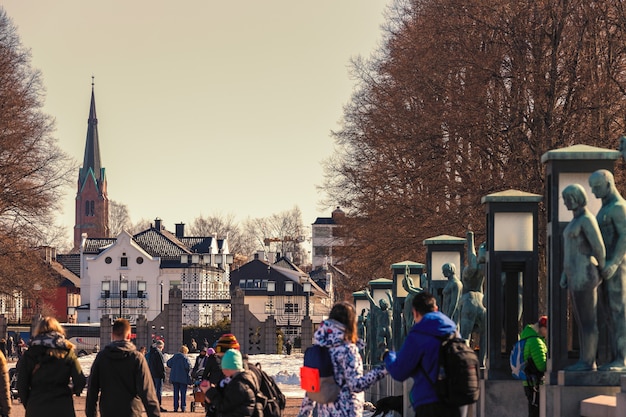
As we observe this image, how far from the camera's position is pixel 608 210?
14.4 metres

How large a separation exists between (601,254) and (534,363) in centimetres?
262

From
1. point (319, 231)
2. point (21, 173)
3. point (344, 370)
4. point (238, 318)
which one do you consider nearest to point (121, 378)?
point (344, 370)

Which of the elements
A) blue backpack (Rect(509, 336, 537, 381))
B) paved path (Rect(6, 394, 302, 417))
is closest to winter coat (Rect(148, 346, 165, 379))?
paved path (Rect(6, 394, 302, 417))

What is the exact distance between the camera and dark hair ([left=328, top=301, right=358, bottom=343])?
38.8 feet

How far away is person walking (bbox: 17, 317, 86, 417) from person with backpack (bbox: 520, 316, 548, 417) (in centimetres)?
487

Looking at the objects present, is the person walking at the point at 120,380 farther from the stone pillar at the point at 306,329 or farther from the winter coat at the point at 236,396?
the stone pillar at the point at 306,329

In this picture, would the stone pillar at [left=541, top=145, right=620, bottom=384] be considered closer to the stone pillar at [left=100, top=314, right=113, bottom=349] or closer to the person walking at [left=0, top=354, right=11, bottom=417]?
the person walking at [left=0, top=354, right=11, bottom=417]

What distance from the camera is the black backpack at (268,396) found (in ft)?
42.7

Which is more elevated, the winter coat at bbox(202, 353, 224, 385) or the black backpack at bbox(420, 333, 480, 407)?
the black backpack at bbox(420, 333, 480, 407)

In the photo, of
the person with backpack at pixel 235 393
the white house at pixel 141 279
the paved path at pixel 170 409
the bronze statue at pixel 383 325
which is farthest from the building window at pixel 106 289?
the person with backpack at pixel 235 393

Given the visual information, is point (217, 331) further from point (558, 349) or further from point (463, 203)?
point (558, 349)

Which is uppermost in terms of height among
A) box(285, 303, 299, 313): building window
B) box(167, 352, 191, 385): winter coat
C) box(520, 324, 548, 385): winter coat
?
box(520, 324, 548, 385): winter coat

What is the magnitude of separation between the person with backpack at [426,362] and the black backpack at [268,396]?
2245 mm

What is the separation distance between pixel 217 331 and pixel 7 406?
324 feet
